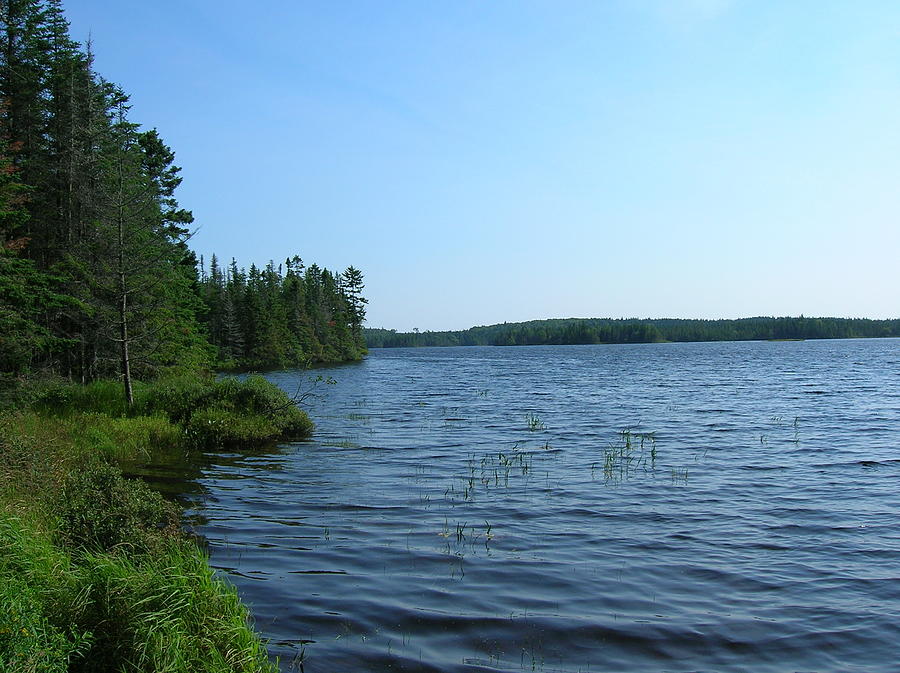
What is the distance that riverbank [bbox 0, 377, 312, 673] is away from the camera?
5.28 m

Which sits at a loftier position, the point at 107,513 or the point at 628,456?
the point at 107,513

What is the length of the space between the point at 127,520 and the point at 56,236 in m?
25.7

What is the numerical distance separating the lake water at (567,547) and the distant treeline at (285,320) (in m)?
51.2

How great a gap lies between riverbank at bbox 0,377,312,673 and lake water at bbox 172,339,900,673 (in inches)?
56.3

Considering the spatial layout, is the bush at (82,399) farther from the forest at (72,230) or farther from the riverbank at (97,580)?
the riverbank at (97,580)

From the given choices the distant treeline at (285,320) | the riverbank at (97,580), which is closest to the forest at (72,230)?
the riverbank at (97,580)

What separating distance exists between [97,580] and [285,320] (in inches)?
3447

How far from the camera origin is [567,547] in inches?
441

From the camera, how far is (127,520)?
28.0 feet

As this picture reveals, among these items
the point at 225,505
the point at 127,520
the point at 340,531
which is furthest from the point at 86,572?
the point at 225,505

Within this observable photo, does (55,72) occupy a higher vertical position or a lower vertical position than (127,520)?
higher

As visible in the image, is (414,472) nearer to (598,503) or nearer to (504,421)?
(598,503)

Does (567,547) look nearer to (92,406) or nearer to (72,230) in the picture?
(92,406)

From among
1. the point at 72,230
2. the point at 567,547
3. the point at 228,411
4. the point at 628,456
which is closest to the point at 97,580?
the point at 567,547
